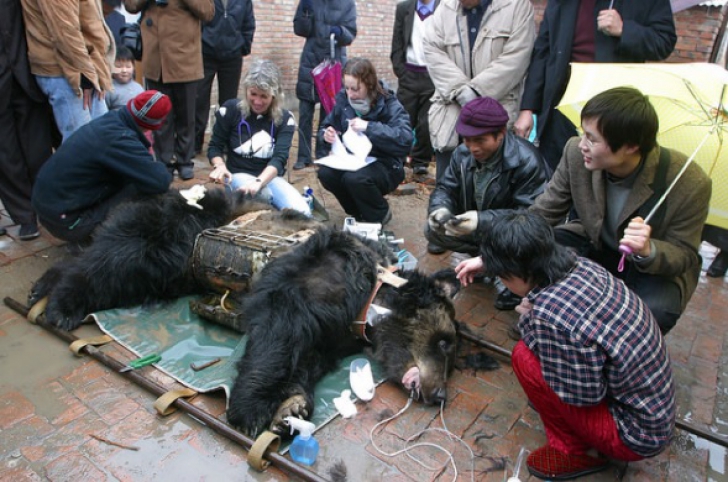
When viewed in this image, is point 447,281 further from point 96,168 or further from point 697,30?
point 697,30

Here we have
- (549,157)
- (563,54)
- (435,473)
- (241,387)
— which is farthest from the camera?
(549,157)

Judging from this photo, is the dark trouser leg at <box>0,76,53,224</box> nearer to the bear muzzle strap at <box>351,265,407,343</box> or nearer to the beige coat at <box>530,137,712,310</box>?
the bear muzzle strap at <box>351,265,407,343</box>

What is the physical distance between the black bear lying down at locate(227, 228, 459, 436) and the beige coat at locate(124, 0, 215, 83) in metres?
3.56

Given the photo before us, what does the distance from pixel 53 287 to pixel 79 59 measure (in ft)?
6.43

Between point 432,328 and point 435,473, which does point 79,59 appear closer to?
point 432,328

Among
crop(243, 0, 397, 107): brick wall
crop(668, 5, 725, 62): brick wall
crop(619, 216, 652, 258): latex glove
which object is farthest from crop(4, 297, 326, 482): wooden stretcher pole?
crop(668, 5, 725, 62): brick wall

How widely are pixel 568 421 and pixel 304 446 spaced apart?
1247 mm

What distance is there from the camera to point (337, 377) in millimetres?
3154

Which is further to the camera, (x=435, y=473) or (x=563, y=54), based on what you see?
(x=563, y=54)

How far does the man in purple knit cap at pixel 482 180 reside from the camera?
12.0 feet

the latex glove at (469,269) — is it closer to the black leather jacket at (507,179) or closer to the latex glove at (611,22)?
the black leather jacket at (507,179)

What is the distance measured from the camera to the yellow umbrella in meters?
2.80

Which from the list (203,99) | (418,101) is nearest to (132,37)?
(203,99)

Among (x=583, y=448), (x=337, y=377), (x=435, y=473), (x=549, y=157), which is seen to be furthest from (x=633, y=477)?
(x=549, y=157)
